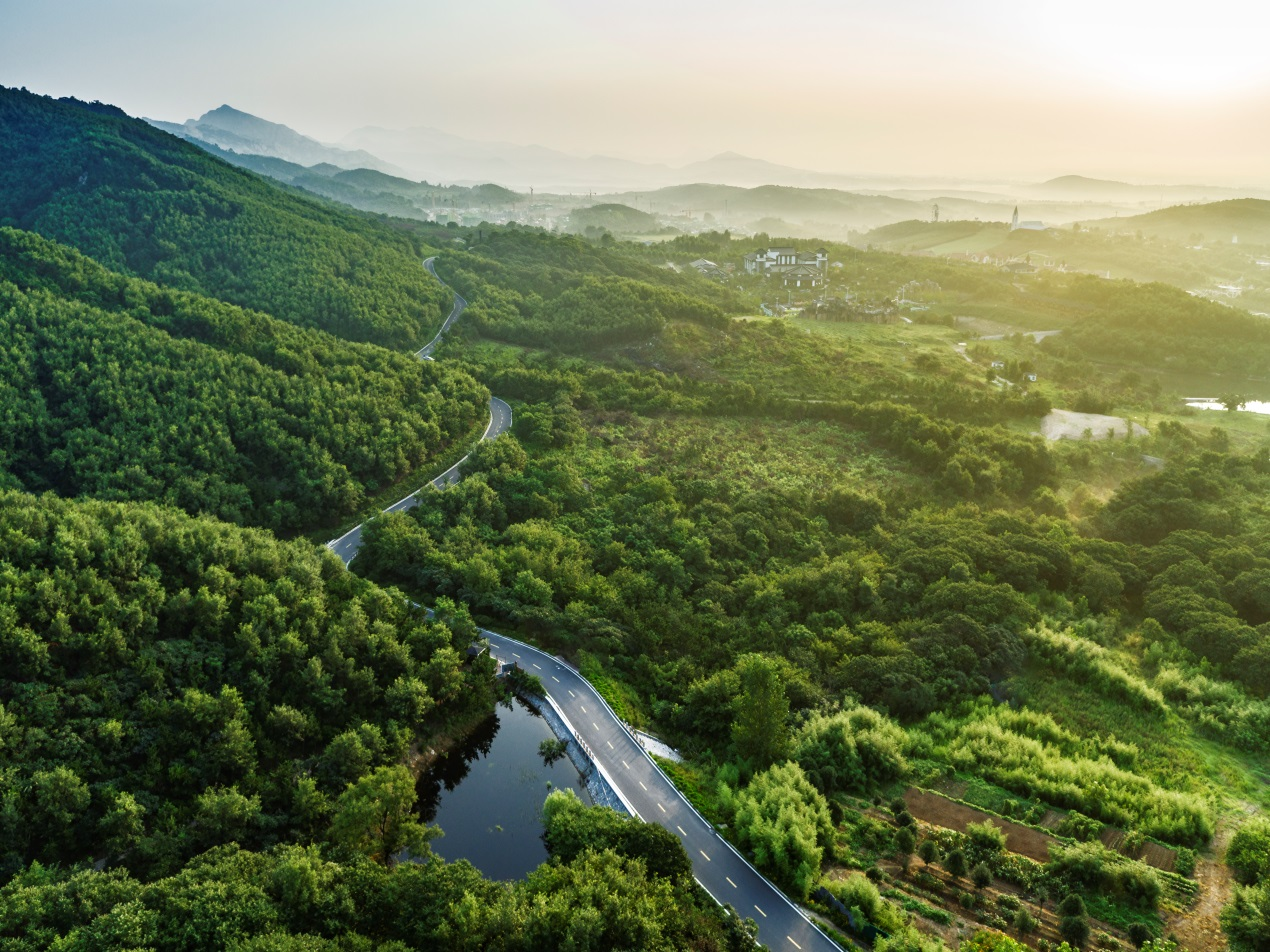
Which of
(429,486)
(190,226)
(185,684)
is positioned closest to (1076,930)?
(185,684)

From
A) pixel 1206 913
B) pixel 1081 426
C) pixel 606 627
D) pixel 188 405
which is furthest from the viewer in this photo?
pixel 1081 426

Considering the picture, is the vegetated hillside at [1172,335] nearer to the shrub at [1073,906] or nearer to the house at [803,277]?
the house at [803,277]

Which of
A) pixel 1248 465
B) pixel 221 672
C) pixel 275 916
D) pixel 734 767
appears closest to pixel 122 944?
pixel 275 916

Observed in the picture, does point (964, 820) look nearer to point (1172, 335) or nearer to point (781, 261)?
point (1172, 335)

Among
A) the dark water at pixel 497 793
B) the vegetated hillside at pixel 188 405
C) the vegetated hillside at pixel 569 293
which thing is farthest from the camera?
the vegetated hillside at pixel 569 293

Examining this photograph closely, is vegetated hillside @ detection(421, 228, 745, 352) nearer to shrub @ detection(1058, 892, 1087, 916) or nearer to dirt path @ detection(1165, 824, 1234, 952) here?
dirt path @ detection(1165, 824, 1234, 952)

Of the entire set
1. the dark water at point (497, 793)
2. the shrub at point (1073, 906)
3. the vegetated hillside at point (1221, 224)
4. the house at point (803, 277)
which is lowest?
the dark water at point (497, 793)

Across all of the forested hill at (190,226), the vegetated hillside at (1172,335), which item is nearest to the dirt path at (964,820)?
the forested hill at (190,226)

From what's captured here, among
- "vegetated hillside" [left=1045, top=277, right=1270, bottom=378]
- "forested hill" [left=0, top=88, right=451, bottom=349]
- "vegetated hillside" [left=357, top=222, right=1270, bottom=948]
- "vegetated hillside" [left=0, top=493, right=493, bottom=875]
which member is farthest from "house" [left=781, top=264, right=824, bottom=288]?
"vegetated hillside" [left=0, top=493, right=493, bottom=875]
